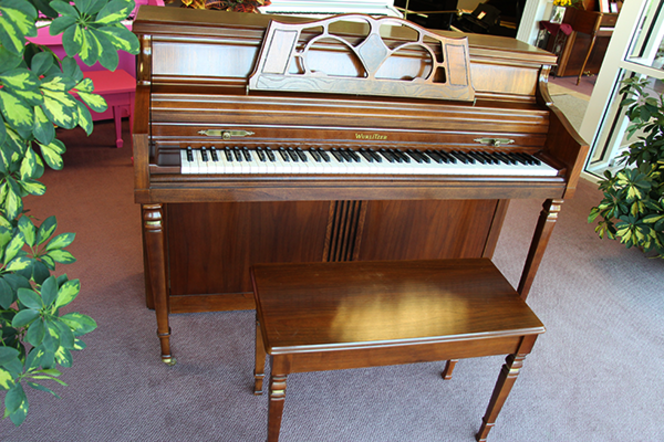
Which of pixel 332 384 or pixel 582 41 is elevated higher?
pixel 582 41

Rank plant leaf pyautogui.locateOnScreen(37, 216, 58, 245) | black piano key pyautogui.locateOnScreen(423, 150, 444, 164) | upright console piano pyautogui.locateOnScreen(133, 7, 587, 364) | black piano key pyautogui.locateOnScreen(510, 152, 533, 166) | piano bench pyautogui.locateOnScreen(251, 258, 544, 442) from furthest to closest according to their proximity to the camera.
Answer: black piano key pyautogui.locateOnScreen(510, 152, 533, 166) → black piano key pyautogui.locateOnScreen(423, 150, 444, 164) → upright console piano pyautogui.locateOnScreen(133, 7, 587, 364) → piano bench pyautogui.locateOnScreen(251, 258, 544, 442) → plant leaf pyautogui.locateOnScreen(37, 216, 58, 245)

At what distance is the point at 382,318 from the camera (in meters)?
1.48

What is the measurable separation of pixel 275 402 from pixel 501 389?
74cm

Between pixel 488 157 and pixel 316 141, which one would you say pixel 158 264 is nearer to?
pixel 316 141

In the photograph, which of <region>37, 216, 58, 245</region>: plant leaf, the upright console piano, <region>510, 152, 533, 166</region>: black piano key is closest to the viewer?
<region>37, 216, 58, 245</region>: plant leaf

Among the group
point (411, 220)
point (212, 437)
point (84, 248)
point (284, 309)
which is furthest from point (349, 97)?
point (84, 248)

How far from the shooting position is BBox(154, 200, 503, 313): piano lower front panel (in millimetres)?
2031

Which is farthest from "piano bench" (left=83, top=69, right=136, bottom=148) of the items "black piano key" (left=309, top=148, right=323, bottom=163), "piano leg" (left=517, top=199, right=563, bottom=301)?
"piano leg" (left=517, top=199, right=563, bottom=301)

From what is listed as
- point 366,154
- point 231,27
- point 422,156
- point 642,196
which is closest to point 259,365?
point 366,154

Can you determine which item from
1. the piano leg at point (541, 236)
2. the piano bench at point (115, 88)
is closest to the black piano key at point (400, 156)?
the piano leg at point (541, 236)

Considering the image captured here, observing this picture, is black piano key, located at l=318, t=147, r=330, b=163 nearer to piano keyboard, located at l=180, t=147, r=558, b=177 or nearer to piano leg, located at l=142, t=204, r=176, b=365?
piano keyboard, located at l=180, t=147, r=558, b=177

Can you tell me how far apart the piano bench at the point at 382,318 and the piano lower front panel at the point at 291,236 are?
0.45m

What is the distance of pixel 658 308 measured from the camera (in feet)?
8.79

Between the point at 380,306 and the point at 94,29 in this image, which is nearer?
the point at 94,29
